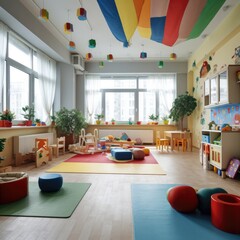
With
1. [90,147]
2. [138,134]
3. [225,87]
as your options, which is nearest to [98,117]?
[138,134]

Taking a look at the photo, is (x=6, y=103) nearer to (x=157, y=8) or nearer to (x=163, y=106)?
(x=157, y=8)

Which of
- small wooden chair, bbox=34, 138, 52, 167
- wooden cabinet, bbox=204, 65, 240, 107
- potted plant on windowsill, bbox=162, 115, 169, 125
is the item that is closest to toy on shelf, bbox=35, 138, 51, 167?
small wooden chair, bbox=34, 138, 52, 167

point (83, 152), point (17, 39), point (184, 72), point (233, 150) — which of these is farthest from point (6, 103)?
point (184, 72)

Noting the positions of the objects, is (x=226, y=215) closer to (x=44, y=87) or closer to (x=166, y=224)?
(x=166, y=224)

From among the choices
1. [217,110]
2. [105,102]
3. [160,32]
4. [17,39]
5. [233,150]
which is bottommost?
[233,150]

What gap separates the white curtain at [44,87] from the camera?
598cm

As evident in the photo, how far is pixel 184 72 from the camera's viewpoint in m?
7.79

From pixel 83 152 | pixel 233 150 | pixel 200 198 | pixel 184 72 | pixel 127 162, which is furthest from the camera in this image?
pixel 184 72

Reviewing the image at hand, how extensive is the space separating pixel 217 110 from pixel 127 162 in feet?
8.57

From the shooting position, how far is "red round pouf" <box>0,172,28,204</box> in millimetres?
2250

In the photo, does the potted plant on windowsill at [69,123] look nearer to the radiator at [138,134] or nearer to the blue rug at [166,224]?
the radiator at [138,134]

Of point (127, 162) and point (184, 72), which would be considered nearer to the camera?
point (127, 162)

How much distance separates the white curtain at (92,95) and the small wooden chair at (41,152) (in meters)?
3.37

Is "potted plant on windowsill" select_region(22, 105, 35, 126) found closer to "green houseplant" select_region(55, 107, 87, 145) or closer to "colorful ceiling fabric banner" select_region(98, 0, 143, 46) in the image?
"green houseplant" select_region(55, 107, 87, 145)
